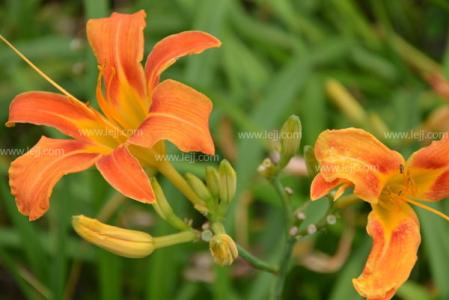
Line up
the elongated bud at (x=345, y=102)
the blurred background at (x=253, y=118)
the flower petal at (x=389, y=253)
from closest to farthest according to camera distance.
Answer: the flower petal at (x=389, y=253) → the blurred background at (x=253, y=118) → the elongated bud at (x=345, y=102)

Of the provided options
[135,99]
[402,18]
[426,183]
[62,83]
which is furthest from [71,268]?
[402,18]

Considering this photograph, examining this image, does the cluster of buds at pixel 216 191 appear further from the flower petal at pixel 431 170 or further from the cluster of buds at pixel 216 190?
the flower petal at pixel 431 170

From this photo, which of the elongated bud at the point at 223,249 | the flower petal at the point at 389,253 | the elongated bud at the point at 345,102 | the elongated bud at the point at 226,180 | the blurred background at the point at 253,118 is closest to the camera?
the flower petal at the point at 389,253

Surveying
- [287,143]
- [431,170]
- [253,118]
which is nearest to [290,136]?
[287,143]

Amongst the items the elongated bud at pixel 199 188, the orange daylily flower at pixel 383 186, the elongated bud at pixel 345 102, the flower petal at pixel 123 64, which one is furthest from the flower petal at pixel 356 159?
the elongated bud at pixel 345 102

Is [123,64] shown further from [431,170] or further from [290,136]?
[431,170]

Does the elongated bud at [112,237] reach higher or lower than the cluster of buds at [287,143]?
lower

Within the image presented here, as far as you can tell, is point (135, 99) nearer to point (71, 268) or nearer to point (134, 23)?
point (134, 23)
